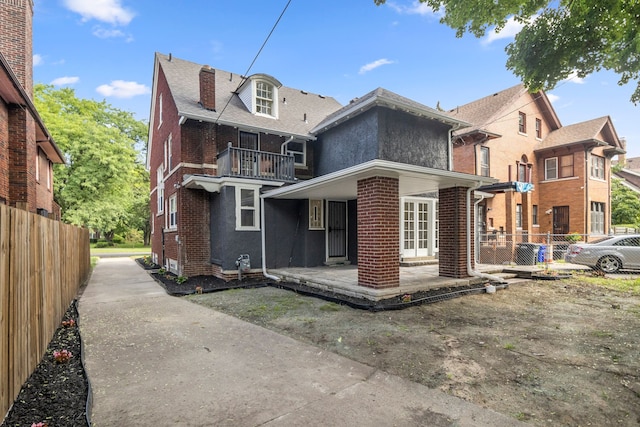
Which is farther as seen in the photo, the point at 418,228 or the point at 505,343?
the point at 418,228

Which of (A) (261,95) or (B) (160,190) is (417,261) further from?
(B) (160,190)

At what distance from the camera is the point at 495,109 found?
17969mm

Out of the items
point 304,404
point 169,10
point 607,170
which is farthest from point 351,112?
point 607,170

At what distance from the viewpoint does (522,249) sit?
43.0 feet

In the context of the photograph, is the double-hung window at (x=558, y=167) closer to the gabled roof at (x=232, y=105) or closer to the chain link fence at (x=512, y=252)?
the chain link fence at (x=512, y=252)

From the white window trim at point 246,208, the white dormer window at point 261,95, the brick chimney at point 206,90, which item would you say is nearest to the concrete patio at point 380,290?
the white window trim at point 246,208

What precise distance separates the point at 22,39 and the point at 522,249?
18.9 m

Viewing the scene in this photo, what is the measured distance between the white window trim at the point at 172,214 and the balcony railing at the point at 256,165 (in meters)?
2.46

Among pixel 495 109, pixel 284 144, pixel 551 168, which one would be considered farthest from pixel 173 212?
pixel 551 168

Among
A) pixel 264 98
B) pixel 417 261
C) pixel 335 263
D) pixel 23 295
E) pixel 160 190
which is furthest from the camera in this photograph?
pixel 160 190

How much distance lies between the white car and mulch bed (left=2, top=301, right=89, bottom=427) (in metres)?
14.8

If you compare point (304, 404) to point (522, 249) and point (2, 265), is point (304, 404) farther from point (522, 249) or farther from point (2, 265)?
point (522, 249)

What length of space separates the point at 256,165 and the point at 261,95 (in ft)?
12.2

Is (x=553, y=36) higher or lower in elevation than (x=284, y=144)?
higher
